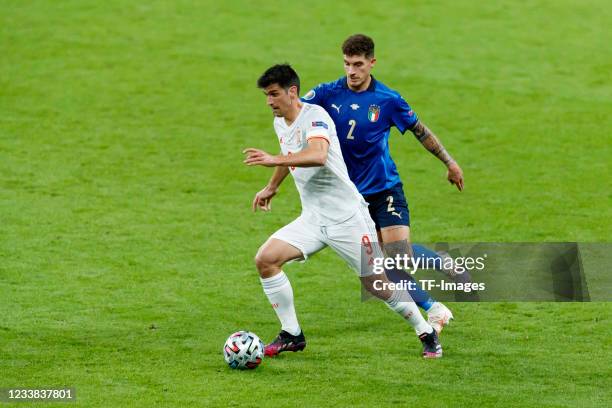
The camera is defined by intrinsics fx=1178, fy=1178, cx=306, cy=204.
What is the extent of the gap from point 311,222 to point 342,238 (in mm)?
295

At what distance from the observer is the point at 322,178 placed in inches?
374

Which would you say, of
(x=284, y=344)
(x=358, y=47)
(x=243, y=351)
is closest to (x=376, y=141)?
(x=358, y=47)

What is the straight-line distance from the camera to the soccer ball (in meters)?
9.21

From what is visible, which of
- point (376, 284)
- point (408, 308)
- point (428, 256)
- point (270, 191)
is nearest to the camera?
point (376, 284)

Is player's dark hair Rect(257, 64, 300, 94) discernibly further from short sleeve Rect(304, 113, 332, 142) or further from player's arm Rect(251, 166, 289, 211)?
player's arm Rect(251, 166, 289, 211)

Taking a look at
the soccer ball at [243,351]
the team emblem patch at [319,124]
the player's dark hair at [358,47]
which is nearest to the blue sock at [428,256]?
the player's dark hair at [358,47]

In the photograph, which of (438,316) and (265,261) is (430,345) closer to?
(438,316)

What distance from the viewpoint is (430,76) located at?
2031 centimetres

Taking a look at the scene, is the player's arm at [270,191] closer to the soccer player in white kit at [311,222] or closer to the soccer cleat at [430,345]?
the soccer player in white kit at [311,222]

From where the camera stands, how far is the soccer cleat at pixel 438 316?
10266 millimetres

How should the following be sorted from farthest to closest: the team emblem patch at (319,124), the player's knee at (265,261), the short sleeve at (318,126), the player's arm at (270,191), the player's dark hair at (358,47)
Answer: the player's dark hair at (358,47)
the player's arm at (270,191)
the player's knee at (265,261)
the team emblem patch at (319,124)
the short sleeve at (318,126)

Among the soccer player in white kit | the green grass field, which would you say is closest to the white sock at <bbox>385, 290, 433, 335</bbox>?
the soccer player in white kit

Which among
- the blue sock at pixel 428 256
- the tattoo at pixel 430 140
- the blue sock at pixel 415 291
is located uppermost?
the tattoo at pixel 430 140

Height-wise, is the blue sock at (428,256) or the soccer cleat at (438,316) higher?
the blue sock at (428,256)
